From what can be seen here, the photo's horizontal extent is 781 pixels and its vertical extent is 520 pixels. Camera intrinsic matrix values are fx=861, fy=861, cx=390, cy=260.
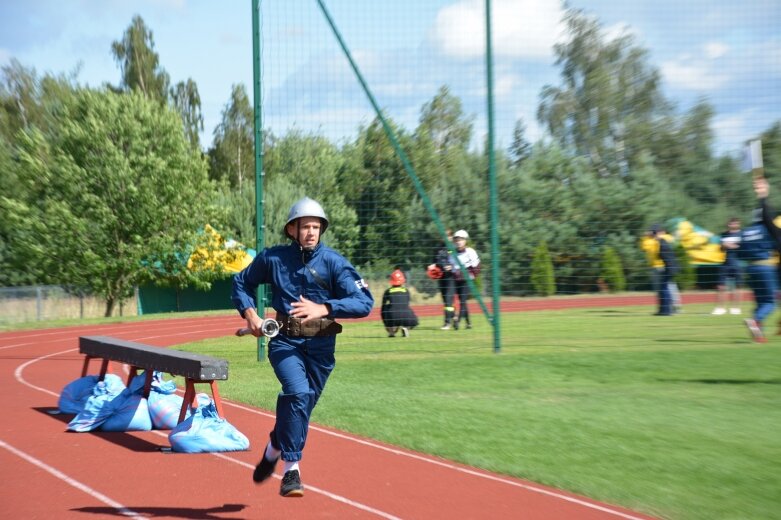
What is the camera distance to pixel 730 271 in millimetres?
20438

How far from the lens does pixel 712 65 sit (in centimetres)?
1552

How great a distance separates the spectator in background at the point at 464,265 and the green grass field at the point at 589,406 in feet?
4.52

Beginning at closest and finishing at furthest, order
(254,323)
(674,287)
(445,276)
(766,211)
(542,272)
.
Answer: (254,323)
(766,211)
(542,272)
(445,276)
(674,287)

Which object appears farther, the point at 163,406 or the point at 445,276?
the point at 445,276

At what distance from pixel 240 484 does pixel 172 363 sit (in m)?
2.23

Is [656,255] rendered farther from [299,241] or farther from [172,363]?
[299,241]

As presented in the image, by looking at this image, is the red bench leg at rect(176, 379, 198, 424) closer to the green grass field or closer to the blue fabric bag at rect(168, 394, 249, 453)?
the blue fabric bag at rect(168, 394, 249, 453)

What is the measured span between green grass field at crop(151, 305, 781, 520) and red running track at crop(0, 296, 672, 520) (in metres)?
0.38

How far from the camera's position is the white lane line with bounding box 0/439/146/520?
6.16m

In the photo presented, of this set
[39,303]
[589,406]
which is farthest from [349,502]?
[39,303]

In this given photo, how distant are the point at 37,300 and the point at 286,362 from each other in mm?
33146

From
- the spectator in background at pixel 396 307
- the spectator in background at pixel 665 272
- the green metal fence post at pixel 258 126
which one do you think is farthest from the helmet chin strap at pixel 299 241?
the spectator in background at pixel 665 272

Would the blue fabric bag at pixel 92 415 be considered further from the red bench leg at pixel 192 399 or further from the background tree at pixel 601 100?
the background tree at pixel 601 100

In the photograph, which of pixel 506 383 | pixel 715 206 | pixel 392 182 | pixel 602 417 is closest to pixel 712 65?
pixel 715 206
